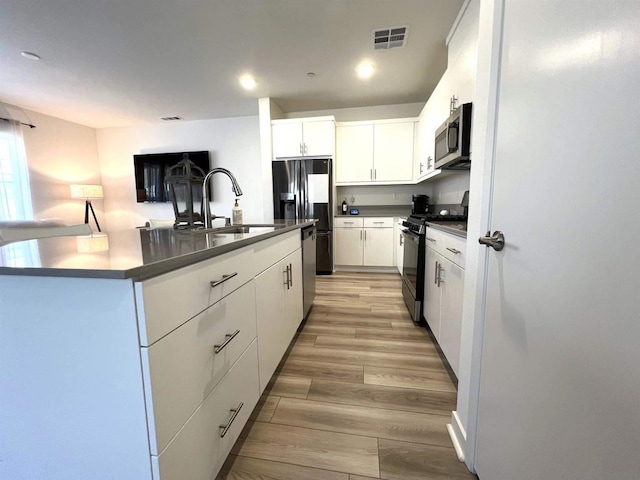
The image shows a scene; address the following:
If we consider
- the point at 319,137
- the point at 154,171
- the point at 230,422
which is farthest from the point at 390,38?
the point at 154,171

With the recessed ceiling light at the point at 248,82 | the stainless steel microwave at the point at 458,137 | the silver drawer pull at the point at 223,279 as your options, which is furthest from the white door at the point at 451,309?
the recessed ceiling light at the point at 248,82

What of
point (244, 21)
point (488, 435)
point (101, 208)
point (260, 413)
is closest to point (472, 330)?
point (488, 435)

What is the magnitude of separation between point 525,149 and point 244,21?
2.50 m

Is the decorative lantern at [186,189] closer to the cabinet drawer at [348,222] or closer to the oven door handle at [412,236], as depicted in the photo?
the oven door handle at [412,236]

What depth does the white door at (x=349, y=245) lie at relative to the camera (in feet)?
12.9

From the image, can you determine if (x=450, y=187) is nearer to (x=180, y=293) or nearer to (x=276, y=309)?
(x=276, y=309)

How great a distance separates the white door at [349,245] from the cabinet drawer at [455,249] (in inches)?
90.4

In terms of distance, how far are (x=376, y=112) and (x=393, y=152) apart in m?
0.85

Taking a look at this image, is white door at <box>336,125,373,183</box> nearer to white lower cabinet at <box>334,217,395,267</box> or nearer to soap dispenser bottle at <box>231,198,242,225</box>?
white lower cabinet at <box>334,217,395,267</box>

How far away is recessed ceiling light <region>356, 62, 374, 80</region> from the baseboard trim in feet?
10.8

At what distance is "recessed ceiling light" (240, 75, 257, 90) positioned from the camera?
3.19m

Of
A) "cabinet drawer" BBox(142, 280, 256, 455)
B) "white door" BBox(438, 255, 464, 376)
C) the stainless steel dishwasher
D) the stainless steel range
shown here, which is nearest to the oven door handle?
the stainless steel range

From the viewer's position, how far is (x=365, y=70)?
10.1 feet

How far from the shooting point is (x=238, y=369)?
3.52 feet
